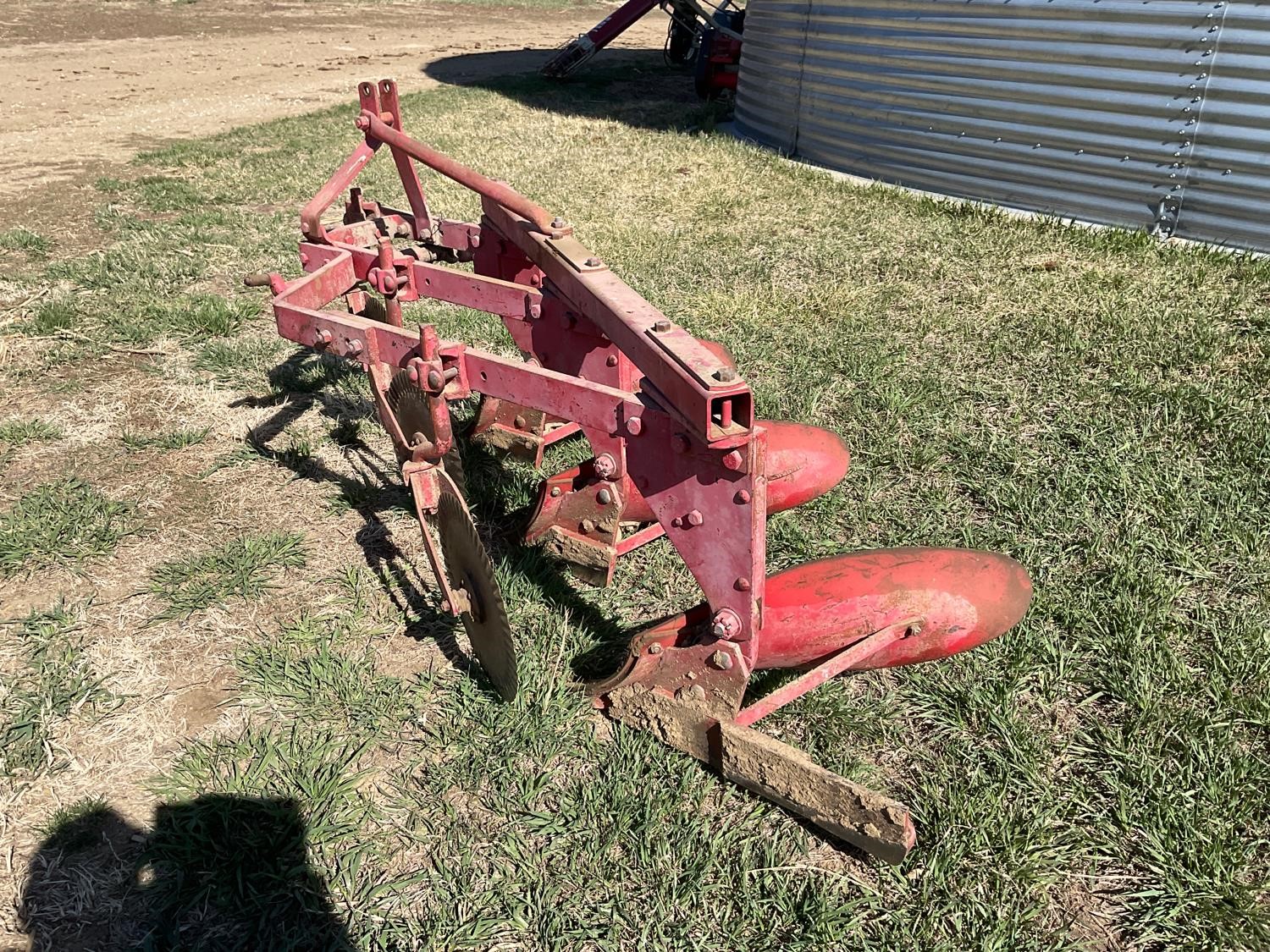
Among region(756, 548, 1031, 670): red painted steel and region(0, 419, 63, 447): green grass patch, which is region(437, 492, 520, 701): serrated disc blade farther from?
region(0, 419, 63, 447): green grass patch

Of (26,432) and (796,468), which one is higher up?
(796,468)

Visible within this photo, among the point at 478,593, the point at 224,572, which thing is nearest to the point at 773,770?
the point at 478,593

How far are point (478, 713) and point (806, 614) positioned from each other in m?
1.05

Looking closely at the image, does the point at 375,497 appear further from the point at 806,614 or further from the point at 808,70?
the point at 808,70

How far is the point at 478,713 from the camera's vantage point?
2.61m

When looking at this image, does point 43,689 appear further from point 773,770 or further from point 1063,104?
point 1063,104

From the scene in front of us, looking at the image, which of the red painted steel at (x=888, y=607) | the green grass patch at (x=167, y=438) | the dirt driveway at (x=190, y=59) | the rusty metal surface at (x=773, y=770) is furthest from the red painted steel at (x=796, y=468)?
the dirt driveway at (x=190, y=59)

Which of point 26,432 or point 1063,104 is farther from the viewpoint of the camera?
point 1063,104

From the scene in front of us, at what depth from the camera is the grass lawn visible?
212cm

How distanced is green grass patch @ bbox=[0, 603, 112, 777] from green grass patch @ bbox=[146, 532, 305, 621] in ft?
0.94

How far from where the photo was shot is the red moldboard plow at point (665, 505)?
2080mm

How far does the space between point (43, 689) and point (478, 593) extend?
1.48m

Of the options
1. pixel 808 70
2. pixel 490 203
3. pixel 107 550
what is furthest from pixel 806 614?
pixel 808 70

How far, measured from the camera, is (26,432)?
4.16m
